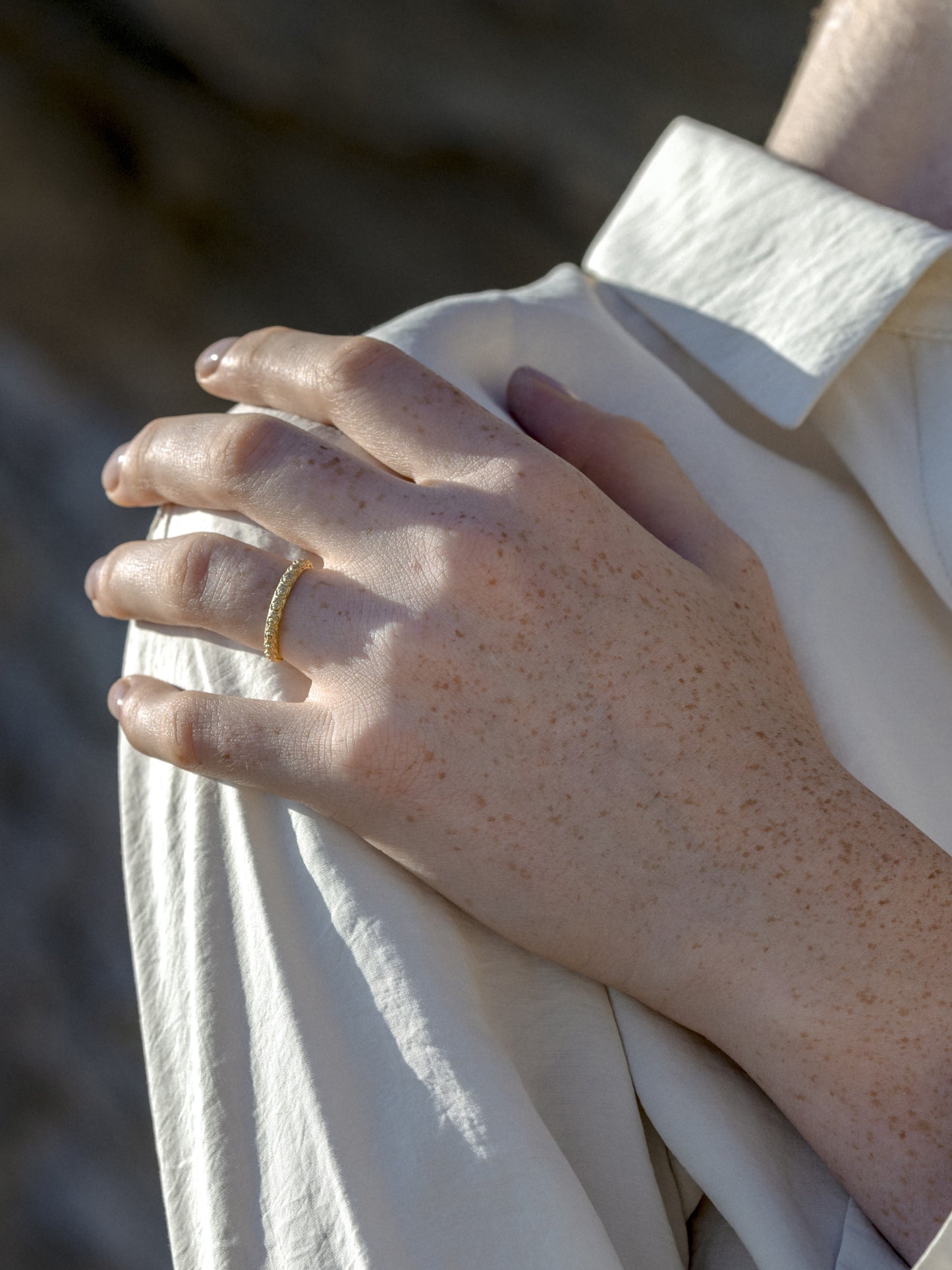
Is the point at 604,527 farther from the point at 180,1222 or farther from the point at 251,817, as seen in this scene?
the point at 180,1222

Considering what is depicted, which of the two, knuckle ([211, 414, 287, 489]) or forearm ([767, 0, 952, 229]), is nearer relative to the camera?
knuckle ([211, 414, 287, 489])

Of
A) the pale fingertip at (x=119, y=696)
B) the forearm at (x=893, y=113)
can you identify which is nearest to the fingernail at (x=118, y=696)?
the pale fingertip at (x=119, y=696)

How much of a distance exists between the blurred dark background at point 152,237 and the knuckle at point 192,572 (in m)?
1.21

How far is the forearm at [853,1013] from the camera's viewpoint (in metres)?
0.51

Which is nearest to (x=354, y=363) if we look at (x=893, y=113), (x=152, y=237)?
(x=893, y=113)

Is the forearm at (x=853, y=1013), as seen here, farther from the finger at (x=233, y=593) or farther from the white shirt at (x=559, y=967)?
the finger at (x=233, y=593)

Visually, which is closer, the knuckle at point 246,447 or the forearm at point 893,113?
the knuckle at point 246,447

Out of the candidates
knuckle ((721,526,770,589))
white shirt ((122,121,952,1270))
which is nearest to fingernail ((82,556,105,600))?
white shirt ((122,121,952,1270))

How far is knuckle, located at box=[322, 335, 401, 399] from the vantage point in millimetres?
587

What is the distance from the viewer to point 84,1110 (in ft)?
5.23

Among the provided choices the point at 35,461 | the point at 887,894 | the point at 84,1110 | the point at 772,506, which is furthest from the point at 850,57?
the point at 84,1110

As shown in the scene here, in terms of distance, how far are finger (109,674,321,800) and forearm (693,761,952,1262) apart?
9.4 inches

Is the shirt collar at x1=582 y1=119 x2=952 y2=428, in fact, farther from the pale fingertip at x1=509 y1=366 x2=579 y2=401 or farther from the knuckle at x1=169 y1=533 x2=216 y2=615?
the knuckle at x1=169 y1=533 x2=216 y2=615

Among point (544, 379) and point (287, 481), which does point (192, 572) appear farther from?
point (544, 379)
